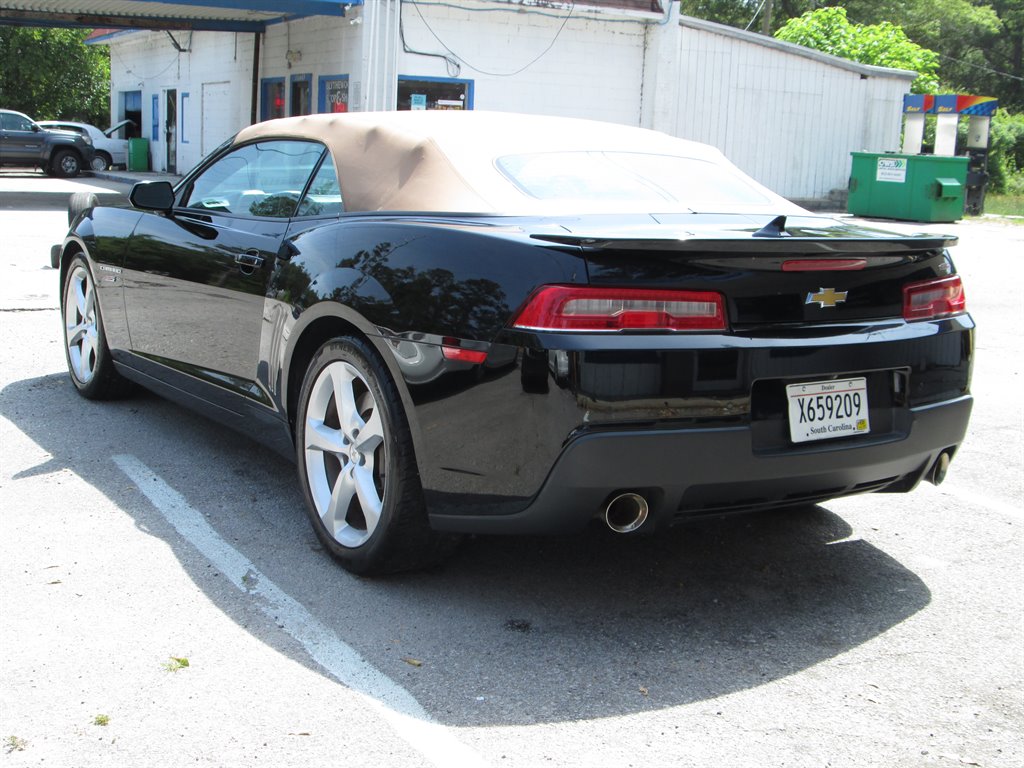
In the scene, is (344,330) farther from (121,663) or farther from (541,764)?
(541,764)

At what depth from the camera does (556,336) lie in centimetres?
309

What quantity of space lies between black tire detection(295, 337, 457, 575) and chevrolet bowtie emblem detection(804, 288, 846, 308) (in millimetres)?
1240

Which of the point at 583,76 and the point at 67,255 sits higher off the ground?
the point at 583,76

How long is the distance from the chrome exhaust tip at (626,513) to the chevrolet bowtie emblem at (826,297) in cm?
75

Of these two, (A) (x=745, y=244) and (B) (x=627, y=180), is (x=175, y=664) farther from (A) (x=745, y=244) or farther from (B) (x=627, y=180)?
(B) (x=627, y=180)

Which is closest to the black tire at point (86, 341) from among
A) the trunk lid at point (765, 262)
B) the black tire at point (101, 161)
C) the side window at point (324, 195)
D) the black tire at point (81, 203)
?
the black tire at point (81, 203)

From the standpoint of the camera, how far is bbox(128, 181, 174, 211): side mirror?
4992 millimetres

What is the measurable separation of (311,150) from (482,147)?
2.55 ft

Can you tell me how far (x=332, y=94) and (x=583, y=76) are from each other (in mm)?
4913

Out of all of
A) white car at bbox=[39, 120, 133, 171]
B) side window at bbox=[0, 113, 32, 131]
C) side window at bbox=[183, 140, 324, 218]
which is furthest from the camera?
white car at bbox=[39, 120, 133, 171]

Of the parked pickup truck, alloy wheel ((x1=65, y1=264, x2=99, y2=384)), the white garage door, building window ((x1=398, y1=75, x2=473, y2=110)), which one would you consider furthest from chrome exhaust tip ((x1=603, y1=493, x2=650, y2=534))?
the parked pickup truck

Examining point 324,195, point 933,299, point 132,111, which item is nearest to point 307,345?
point 324,195

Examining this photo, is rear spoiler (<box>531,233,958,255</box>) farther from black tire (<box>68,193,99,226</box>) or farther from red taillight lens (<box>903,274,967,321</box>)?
black tire (<box>68,193,99,226</box>)

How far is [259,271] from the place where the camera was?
427 centimetres
